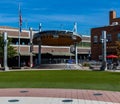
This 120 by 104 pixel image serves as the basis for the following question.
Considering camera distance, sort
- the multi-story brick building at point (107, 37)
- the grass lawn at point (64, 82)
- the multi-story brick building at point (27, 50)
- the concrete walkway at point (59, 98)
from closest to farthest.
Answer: the concrete walkway at point (59, 98)
the grass lawn at point (64, 82)
the multi-story brick building at point (27, 50)
the multi-story brick building at point (107, 37)

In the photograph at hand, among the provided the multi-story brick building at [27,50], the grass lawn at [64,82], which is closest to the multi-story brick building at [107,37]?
the multi-story brick building at [27,50]

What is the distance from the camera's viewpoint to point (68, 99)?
1520cm

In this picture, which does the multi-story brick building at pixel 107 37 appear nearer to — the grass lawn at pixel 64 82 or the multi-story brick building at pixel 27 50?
the multi-story brick building at pixel 27 50

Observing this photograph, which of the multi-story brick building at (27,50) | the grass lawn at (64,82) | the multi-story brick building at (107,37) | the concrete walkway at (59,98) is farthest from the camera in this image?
the multi-story brick building at (107,37)

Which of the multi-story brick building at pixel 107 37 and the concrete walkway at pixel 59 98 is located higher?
the multi-story brick building at pixel 107 37

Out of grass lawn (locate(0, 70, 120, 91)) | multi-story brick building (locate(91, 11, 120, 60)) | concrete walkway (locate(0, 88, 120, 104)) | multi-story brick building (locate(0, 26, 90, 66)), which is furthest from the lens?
multi-story brick building (locate(91, 11, 120, 60))

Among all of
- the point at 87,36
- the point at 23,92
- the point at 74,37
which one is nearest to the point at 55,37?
the point at 74,37

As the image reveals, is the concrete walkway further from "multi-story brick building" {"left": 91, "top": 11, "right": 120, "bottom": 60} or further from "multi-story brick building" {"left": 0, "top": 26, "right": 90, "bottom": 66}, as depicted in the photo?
"multi-story brick building" {"left": 91, "top": 11, "right": 120, "bottom": 60}

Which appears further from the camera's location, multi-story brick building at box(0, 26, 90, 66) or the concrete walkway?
multi-story brick building at box(0, 26, 90, 66)

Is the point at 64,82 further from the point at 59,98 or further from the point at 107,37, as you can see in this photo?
the point at 107,37

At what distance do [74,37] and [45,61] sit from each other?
10.8 m

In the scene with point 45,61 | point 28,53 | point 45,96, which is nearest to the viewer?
point 45,96

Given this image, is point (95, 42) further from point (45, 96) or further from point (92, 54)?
point (45, 96)

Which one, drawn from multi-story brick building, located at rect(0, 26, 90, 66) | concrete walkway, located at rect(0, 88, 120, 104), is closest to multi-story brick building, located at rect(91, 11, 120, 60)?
multi-story brick building, located at rect(0, 26, 90, 66)
